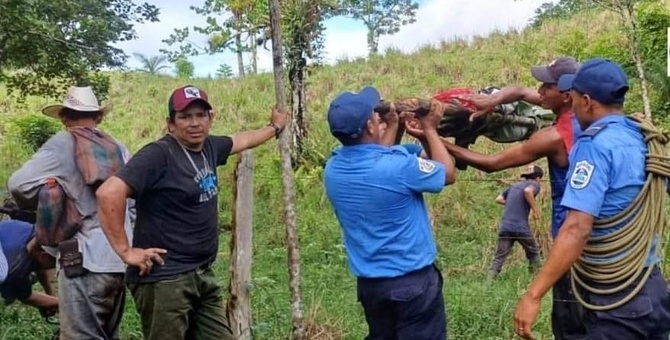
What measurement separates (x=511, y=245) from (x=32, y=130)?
379 inches

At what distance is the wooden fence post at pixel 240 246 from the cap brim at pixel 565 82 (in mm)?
1799

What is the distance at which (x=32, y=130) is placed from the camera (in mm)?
14133

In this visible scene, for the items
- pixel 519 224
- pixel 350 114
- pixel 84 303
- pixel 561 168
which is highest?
pixel 350 114

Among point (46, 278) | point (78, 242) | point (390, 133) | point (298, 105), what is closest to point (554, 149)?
point (390, 133)

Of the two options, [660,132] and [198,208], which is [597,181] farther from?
[198,208]

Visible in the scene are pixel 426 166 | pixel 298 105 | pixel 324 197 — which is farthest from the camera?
pixel 298 105

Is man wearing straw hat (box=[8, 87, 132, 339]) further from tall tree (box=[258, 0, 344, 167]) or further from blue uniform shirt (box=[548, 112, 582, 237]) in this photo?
tall tree (box=[258, 0, 344, 167])

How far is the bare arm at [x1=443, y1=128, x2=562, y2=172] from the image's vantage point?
3.55m

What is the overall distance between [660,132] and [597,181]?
450 millimetres

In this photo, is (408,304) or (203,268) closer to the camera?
(408,304)

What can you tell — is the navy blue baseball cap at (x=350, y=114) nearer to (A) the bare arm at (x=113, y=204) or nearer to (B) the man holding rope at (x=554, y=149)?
(B) the man holding rope at (x=554, y=149)

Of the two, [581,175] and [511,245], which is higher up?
[581,175]

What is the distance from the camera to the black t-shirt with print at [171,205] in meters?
3.68

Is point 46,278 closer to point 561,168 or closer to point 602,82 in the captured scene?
point 561,168
